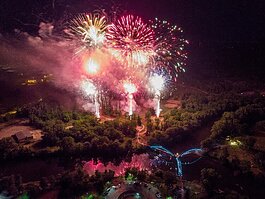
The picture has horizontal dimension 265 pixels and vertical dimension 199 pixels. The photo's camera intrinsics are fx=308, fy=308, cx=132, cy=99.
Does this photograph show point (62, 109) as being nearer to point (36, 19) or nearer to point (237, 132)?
point (36, 19)

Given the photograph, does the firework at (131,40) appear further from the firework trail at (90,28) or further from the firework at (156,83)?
the firework at (156,83)

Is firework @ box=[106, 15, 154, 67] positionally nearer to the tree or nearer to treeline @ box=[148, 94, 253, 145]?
treeline @ box=[148, 94, 253, 145]

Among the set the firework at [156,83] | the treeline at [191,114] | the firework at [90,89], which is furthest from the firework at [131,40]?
the treeline at [191,114]

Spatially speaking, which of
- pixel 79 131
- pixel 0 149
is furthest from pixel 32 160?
pixel 79 131

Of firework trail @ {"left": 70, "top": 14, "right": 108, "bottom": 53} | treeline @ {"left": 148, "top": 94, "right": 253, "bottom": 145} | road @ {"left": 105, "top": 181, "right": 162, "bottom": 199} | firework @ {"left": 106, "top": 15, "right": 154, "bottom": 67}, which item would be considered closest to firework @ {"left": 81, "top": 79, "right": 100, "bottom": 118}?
firework @ {"left": 106, "top": 15, "right": 154, "bottom": 67}

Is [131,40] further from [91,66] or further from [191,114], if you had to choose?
[191,114]
